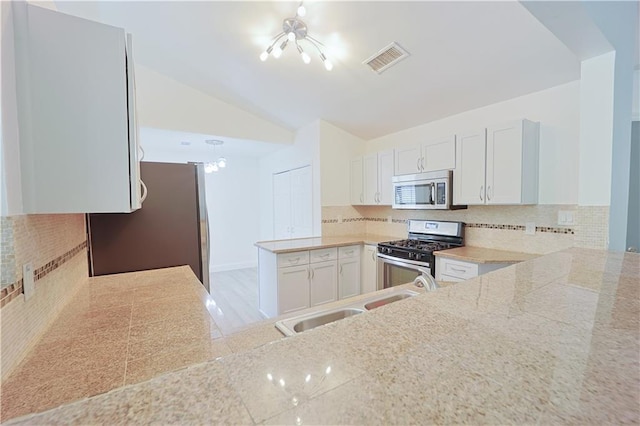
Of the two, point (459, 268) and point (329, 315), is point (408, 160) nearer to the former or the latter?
point (459, 268)

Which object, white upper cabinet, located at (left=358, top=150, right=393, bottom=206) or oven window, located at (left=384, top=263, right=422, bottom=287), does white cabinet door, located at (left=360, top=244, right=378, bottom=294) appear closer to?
oven window, located at (left=384, top=263, right=422, bottom=287)

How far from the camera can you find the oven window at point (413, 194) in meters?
3.10

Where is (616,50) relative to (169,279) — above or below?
above

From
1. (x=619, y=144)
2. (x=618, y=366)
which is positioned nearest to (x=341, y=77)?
(x=619, y=144)

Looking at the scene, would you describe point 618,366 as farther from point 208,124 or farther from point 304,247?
point 208,124

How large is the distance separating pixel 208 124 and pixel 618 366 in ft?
14.2

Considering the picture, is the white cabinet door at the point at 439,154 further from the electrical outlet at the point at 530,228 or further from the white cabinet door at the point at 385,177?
the electrical outlet at the point at 530,228

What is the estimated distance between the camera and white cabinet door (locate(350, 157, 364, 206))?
411cm

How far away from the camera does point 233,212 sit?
6062 mm

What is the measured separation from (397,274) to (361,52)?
2336 mm

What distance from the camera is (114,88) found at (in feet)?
3.40

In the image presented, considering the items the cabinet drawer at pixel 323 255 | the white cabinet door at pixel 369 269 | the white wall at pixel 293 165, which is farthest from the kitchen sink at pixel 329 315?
the white wall at pixel 293 165

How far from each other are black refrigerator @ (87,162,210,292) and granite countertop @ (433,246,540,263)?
7.62 ft

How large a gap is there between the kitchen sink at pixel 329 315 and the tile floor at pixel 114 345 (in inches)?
2.7
